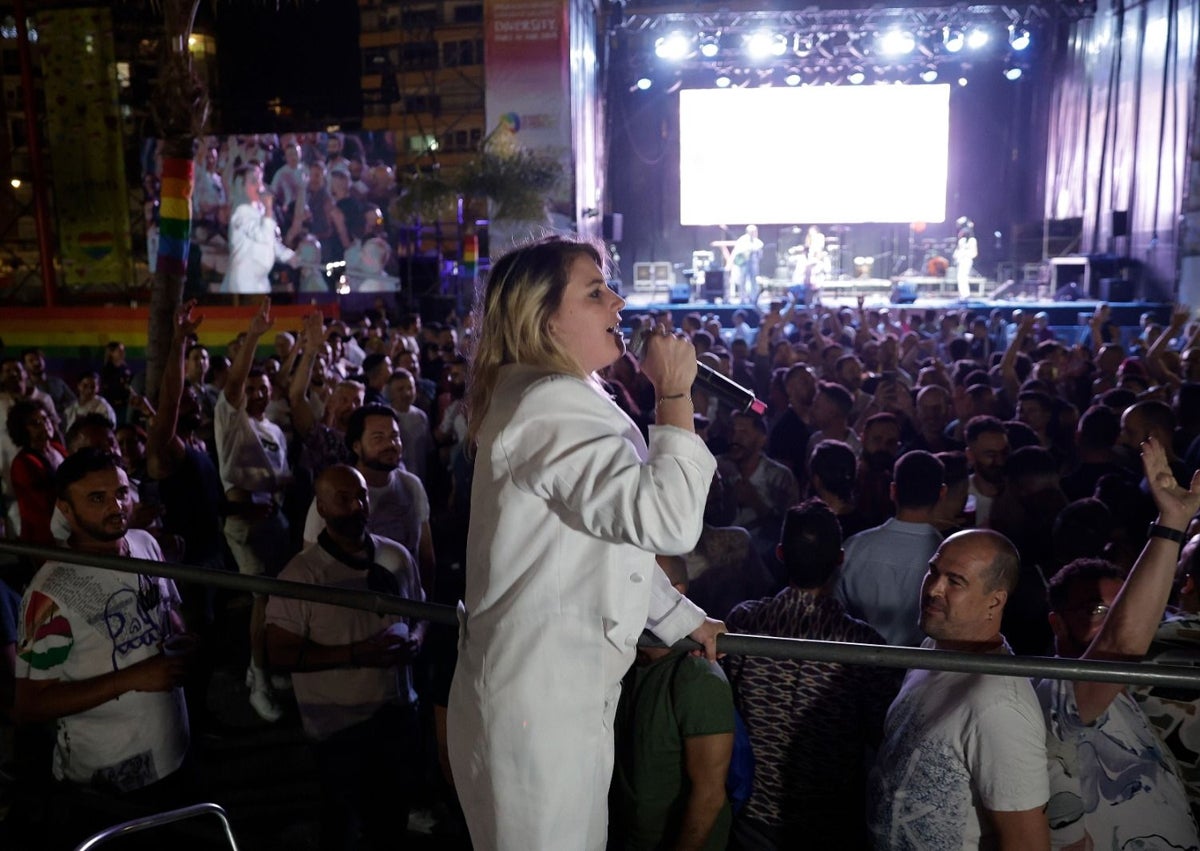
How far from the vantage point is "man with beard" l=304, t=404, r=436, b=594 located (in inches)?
171

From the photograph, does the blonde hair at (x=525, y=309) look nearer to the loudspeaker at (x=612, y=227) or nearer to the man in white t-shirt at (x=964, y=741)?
the man in white t-shirt at (x=964, y=741)

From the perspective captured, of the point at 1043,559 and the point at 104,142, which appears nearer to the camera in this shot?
the point at 1043,559

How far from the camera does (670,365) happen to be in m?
1.69

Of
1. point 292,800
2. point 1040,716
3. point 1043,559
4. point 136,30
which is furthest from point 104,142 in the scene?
point 1040,716

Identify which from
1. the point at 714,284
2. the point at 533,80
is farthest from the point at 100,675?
the point at 714,284

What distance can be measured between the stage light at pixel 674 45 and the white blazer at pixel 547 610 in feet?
68.7

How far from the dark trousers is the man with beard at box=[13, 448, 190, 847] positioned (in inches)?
17.6

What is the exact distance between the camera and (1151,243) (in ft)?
59.7

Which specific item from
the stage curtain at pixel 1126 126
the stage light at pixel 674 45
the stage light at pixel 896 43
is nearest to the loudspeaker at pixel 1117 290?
the stage curtain at pixel 1126 126

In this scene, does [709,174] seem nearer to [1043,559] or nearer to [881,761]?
[1043,559]

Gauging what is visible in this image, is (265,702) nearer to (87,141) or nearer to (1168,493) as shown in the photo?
(1168,493)

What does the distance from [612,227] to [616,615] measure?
2135 centimetres

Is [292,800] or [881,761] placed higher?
[881,761]

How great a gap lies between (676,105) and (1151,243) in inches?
459
